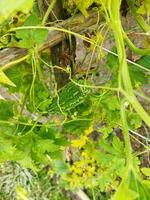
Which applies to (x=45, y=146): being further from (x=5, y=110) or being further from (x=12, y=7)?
(x=12, y=7)

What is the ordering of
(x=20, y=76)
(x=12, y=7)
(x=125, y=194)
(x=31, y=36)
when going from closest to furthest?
(x=12, y=7) < (x=125, y=194) < (x=31, y=36) < (x=20, y=76)

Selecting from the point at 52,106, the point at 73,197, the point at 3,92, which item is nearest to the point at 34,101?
the point at 52,106

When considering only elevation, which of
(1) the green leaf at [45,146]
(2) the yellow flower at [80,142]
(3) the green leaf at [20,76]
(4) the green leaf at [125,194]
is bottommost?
(4) the green leaf at [125,194]

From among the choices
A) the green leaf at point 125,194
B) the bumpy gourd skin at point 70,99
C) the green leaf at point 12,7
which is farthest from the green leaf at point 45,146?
the green leaf at point 12,7

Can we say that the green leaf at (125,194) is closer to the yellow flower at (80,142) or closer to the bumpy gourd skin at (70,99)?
the bumpy gourd skin at (70,99)

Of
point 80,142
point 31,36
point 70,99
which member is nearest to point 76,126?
point 70,99

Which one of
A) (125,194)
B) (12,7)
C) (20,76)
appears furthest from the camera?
(20,76)

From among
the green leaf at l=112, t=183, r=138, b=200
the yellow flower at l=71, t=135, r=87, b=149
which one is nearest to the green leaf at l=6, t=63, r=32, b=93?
the green leaf at l=112, t=183, r=138, b=200

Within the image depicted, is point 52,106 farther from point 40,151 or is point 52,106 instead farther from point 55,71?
point 55,71
